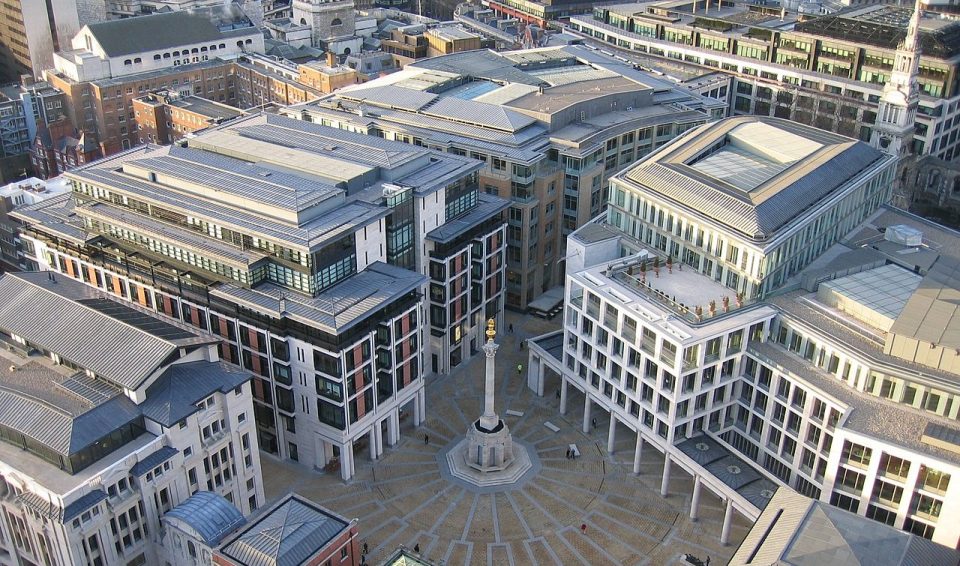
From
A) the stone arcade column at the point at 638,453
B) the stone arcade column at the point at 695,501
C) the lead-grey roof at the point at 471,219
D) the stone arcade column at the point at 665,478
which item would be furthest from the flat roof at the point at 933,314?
the lead-grey roof at the point at 471,219

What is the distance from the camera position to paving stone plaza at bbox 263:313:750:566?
337 ft

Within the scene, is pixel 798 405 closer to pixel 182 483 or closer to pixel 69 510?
pixel 182 483

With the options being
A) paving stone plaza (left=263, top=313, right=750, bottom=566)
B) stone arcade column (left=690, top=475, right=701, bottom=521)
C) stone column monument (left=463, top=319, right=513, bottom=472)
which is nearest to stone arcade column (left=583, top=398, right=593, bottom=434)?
paving stone plaza (left=263, top=313, right=750, bottom=566)

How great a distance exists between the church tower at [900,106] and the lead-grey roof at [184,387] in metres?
130

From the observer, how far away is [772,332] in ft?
355

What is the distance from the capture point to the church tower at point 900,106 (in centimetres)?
16912

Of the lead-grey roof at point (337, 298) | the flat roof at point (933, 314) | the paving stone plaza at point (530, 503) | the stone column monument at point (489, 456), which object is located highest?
the flat roof at point (933, 314)

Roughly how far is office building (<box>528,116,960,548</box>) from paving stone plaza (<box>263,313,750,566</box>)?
3.65 meters

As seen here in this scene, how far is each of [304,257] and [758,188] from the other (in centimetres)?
5873

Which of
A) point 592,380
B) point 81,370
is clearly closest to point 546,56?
point 592,380

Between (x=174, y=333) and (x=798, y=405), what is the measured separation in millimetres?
69252

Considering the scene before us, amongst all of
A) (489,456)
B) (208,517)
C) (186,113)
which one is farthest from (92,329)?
(186,113)

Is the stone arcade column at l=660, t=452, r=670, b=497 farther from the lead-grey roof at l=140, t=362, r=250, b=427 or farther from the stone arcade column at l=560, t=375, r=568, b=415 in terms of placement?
the lead-grey roof at l=140, t=362, r=250, b=427

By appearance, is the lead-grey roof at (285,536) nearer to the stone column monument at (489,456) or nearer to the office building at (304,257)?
the office building at (304,257)
